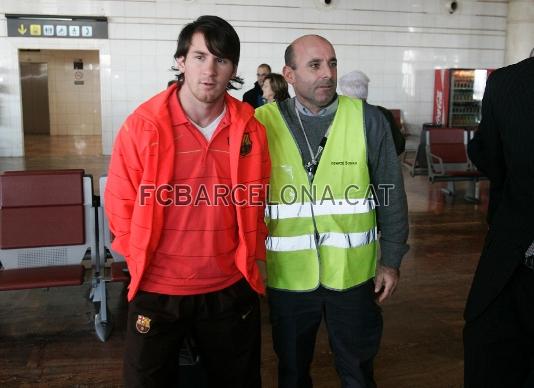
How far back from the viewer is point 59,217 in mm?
3746

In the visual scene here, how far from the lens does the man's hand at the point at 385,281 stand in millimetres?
2195

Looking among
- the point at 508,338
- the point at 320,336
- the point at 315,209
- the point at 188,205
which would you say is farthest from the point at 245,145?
the point at 320,336

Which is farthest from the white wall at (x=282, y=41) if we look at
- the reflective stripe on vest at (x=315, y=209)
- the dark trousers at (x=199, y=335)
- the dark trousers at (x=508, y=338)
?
the dark trousers at (x=508, y=338)

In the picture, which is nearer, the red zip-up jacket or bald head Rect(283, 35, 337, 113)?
the red zip-up jacket

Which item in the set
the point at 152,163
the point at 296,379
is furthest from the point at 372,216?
the point at 152,163

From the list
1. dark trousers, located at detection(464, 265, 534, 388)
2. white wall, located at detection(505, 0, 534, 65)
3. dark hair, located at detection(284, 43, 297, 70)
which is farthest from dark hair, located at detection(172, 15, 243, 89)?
white wall, located at detection(505, 0, 534, 65)

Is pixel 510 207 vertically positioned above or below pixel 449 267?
above

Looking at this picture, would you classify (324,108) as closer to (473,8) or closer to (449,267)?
(449,267)

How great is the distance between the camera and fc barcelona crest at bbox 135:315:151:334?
1.85 metres

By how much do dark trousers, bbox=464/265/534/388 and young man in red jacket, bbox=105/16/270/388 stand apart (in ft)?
2.64

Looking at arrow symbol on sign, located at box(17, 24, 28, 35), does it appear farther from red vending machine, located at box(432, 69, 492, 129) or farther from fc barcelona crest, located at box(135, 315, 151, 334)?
fc barcelona crest, located at box(135, 315, 151, 334)

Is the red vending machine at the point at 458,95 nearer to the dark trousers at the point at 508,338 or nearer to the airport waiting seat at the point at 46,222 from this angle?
the airport waiting seat at the point at 46,222

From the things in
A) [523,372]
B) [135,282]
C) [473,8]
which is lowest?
[523,372]

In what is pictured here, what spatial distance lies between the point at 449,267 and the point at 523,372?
332 centimetres
